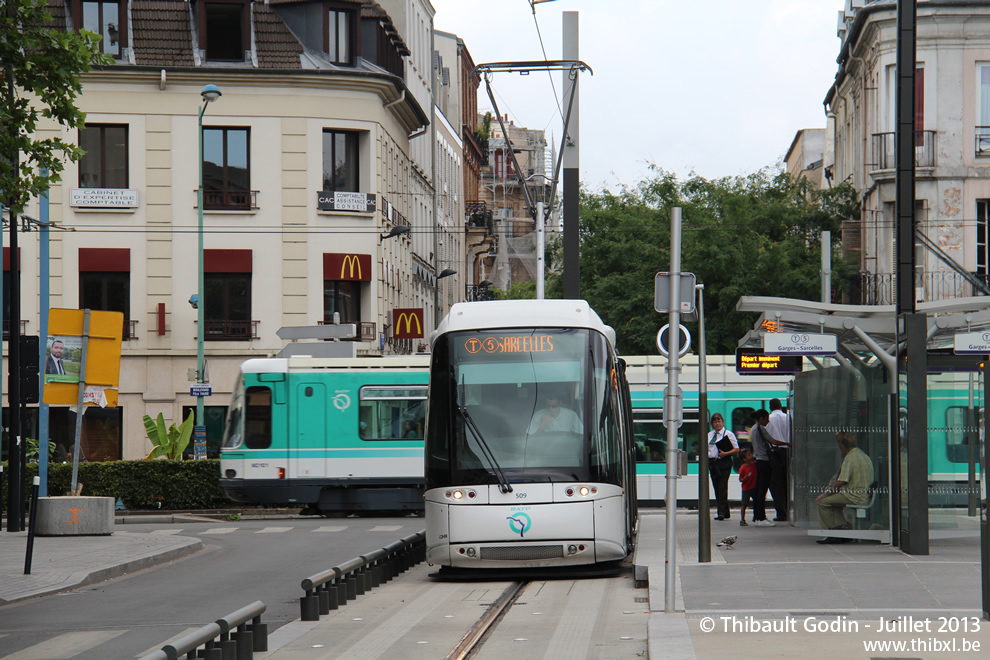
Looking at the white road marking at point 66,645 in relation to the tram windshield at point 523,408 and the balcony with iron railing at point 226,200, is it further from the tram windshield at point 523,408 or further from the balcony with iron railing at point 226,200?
the balcony with iron railing at point 226,200

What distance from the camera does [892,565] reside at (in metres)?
13.4

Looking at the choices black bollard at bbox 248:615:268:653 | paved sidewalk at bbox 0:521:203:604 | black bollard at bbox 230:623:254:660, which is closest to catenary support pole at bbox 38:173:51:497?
paved sidewalk at bbox 0:521:203:604

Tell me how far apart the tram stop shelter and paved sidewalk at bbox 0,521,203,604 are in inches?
323

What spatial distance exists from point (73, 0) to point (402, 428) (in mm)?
19142

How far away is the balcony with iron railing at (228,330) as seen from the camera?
39.0m

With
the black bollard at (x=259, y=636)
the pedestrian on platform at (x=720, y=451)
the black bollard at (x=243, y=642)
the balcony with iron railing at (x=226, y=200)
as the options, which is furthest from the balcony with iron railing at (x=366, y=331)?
the black bollard at (x=243, y=642)

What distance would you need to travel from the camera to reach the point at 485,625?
35.6 ft

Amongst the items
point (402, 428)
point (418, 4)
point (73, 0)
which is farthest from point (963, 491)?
point (418, 4)

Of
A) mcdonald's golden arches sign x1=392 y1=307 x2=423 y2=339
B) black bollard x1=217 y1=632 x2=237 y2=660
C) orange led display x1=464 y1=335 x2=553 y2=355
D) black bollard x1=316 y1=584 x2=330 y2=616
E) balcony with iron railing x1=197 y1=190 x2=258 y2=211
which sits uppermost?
balcony with iron railing x1=197 y1=190 x2=258 y2=211

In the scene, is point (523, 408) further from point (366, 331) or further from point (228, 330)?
point (366, 331)

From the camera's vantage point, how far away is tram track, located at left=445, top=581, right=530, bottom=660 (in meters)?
9.52

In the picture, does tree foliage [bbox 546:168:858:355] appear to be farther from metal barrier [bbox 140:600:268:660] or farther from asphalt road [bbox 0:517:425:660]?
metal barrier [bbox 140:600:268:660]

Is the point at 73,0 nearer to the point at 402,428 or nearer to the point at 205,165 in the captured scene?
the point at 205,165

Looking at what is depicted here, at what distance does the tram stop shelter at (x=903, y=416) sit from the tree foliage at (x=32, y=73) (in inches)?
291
